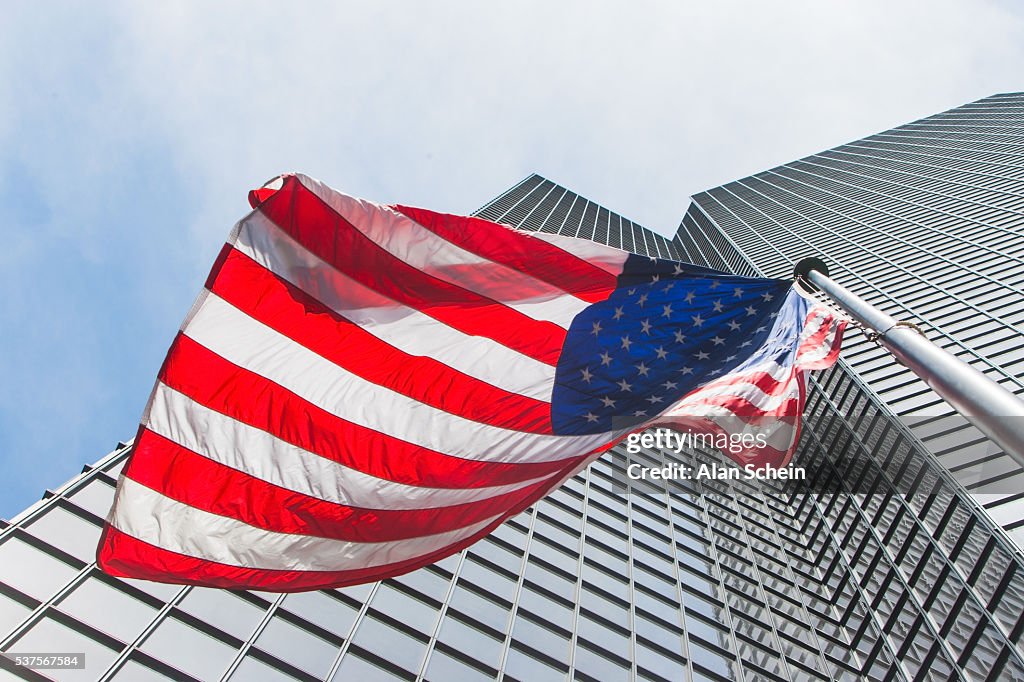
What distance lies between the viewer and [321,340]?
1141cm

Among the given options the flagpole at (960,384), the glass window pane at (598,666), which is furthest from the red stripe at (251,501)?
the glass window pane at (598,666)

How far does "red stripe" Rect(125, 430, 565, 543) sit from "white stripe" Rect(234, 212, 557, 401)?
235cm

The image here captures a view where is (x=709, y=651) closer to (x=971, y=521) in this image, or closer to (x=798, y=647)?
(x=798, y=647)

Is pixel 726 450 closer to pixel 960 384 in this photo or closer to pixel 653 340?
pixel 653 340

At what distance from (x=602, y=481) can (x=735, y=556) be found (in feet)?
19.8

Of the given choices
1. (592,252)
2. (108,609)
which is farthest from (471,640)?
(592,252)

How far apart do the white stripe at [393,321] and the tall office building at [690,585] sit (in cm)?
723

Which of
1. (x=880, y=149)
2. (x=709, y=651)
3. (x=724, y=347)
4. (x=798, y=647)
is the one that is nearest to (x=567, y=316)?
A: (x=724, y=347)

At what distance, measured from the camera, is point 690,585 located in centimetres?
2577

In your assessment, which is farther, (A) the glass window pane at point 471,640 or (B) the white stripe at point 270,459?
(A) the glass window pane at point 471,640

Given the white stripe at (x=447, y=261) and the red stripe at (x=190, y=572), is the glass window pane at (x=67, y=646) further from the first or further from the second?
the white stripe at (x=447, y=261)


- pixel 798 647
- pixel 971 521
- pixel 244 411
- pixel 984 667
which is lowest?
pixel 798 647

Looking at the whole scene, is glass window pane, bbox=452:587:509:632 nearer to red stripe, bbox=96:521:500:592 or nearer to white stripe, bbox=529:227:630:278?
white stripe, bbox=529:227:630:278

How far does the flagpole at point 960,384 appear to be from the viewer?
7.91 metres
